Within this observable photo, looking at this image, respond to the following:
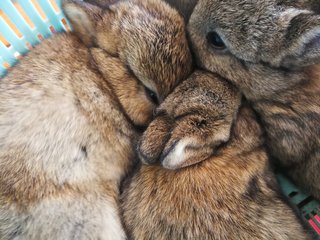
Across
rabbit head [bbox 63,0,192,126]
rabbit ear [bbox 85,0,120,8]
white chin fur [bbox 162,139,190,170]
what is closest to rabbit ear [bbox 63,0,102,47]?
rabbit head [bbox 63,0,192,126]

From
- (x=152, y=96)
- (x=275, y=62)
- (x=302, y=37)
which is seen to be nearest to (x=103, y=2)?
(x=152, y=96)

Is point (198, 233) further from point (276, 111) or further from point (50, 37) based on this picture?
point (50, 37)

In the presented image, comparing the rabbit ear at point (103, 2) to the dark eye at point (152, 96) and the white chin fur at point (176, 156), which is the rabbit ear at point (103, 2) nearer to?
the dark eye at point (152, 96)

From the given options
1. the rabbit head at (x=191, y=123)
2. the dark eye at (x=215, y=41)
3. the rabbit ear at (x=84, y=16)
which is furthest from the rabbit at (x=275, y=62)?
the rabbit ear at (x=84, y=16)

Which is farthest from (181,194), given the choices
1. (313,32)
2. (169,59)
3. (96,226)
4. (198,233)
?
(313,32)

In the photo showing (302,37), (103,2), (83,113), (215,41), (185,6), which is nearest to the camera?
(302,37)

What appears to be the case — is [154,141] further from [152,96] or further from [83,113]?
[83,113]

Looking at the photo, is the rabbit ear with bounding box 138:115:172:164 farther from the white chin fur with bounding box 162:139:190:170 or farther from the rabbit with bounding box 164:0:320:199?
the rabbit with bounding box 164:0:320:199
